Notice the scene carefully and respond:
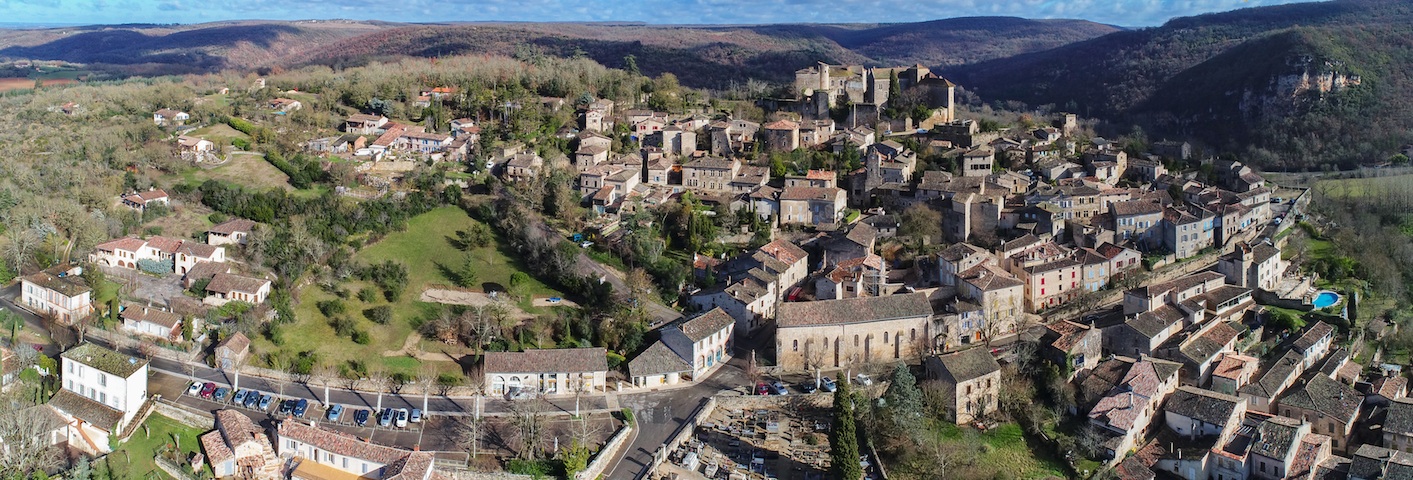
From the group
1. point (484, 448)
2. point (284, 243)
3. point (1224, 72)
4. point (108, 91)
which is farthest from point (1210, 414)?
point (108, 91)

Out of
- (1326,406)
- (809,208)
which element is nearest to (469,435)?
(809,208)

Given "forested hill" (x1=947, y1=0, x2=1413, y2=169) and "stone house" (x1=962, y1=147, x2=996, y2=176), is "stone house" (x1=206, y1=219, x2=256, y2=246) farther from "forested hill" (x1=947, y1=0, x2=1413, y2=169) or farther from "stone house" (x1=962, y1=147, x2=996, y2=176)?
"forested hill" (x1=947, y1=0, x2=1413, y2=169)

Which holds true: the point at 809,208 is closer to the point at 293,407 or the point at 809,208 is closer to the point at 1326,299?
the point at 1326,299

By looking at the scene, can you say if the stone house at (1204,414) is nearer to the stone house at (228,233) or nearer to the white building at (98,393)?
the white building at (98,393)

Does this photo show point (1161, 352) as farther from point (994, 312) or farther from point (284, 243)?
point (284, 243)

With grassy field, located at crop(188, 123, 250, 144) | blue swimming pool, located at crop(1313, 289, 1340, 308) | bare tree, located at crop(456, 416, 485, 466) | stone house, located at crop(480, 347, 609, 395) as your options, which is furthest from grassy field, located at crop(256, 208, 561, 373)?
blue swimming pool, located at crop(1313, 289, 1340, 308)
